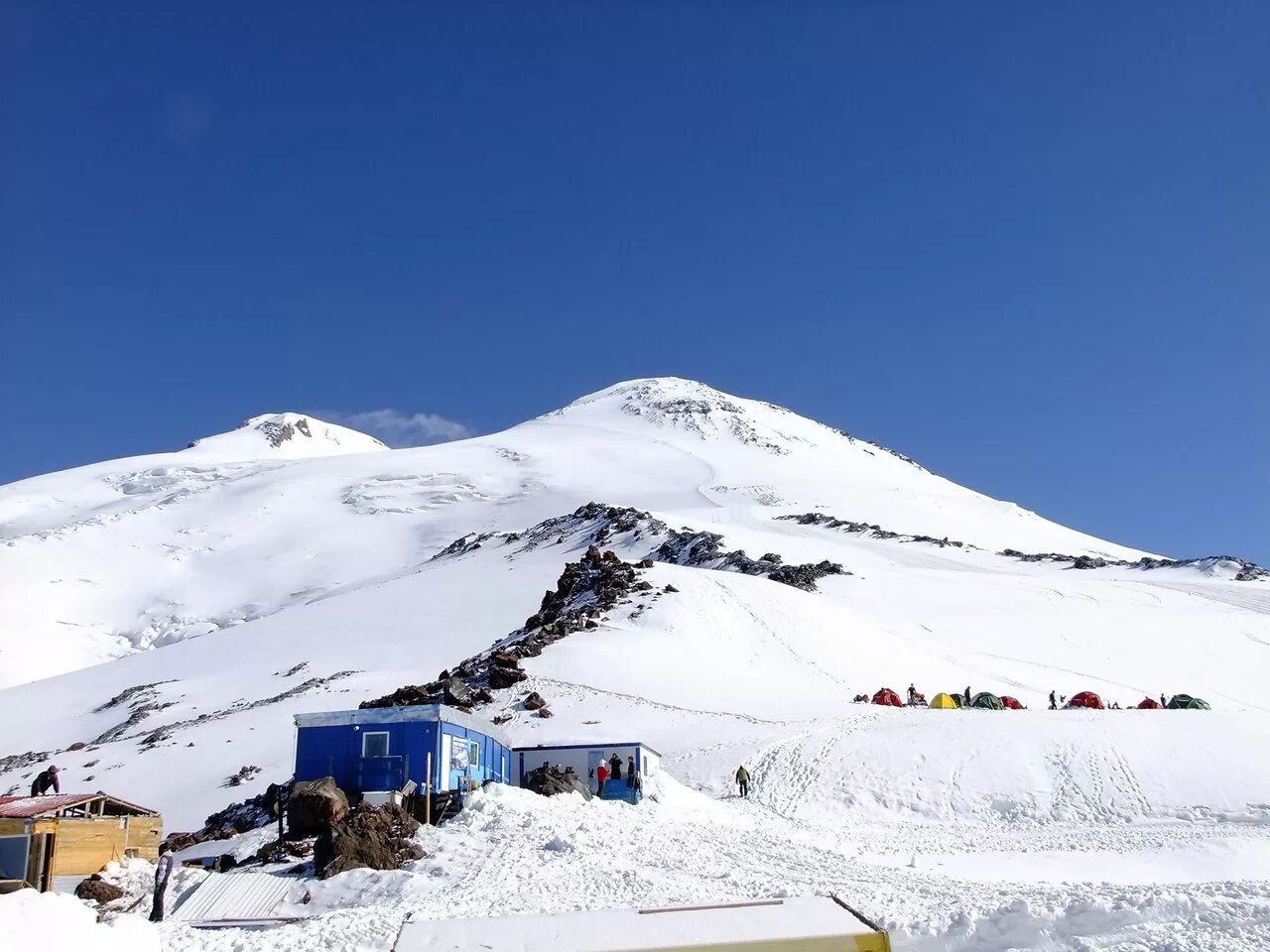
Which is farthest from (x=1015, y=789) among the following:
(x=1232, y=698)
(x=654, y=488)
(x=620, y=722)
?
(x=654, y=488)

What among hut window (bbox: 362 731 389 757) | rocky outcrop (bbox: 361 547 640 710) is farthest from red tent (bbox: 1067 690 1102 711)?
hut window (bbox: 362 731 389 757)

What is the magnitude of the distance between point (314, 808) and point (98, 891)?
3.76 metres

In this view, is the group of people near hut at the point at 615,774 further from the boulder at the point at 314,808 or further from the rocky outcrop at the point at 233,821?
the rocky outcrop at the point at 233,821

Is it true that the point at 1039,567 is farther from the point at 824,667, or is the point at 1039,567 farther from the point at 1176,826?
the point at 1176,826

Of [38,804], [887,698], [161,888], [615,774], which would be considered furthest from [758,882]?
[887,698]

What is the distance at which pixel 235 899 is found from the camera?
519 inches

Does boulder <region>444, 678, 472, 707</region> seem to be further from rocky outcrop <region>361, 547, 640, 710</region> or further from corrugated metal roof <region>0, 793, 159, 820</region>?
corrugated metal roof <region>0, 793, 159, 820</region>

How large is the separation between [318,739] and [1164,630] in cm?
3863

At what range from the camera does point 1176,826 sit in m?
19.9

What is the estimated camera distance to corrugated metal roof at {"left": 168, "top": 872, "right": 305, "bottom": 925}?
12.8 metres

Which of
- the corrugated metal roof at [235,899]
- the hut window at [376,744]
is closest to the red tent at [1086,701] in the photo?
the hut window at [376,744]

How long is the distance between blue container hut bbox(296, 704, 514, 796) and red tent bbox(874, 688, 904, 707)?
1543cm

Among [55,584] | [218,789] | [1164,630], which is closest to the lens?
[218,789]

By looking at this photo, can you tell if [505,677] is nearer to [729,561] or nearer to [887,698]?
[887,698]
